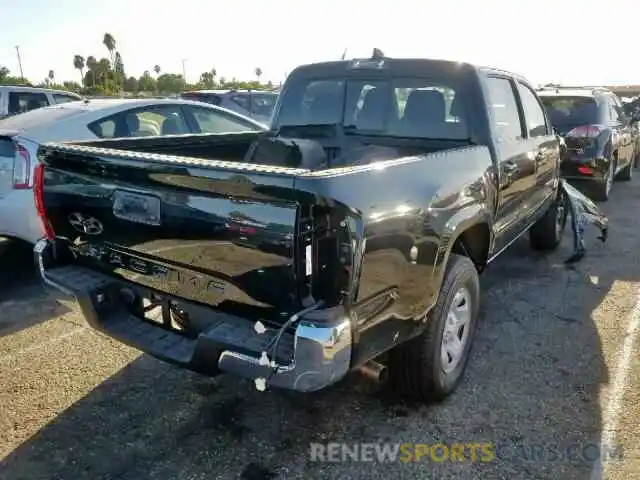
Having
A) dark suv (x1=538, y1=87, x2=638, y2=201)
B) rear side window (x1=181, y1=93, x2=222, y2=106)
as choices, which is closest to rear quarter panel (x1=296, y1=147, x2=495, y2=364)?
dark suv (x1=538, y1=87, x2=638, y2=201)

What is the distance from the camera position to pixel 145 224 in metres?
2.63

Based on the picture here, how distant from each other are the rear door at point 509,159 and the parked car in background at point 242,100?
786cm

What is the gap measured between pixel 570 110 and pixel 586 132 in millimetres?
538

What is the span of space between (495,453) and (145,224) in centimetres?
204

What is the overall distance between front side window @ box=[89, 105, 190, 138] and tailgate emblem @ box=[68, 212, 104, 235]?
110 inches

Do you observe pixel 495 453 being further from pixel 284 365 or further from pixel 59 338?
pixel 59 338

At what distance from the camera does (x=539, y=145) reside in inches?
192

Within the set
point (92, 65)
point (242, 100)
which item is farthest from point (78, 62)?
point (242, 100)

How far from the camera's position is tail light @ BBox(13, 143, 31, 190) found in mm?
4871

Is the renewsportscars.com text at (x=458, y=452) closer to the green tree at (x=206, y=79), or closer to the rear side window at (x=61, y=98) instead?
the rear side window at (x=61, y=98)

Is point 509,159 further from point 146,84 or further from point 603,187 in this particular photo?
point 146,84

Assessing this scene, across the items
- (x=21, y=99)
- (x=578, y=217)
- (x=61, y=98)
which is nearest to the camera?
(x=578, y=217)

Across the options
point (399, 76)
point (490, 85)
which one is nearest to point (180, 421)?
point (399, 76)

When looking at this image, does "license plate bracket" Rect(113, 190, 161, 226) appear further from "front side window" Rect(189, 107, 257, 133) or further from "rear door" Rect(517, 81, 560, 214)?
"front side window" Rect(189, 107, 257, 133)
